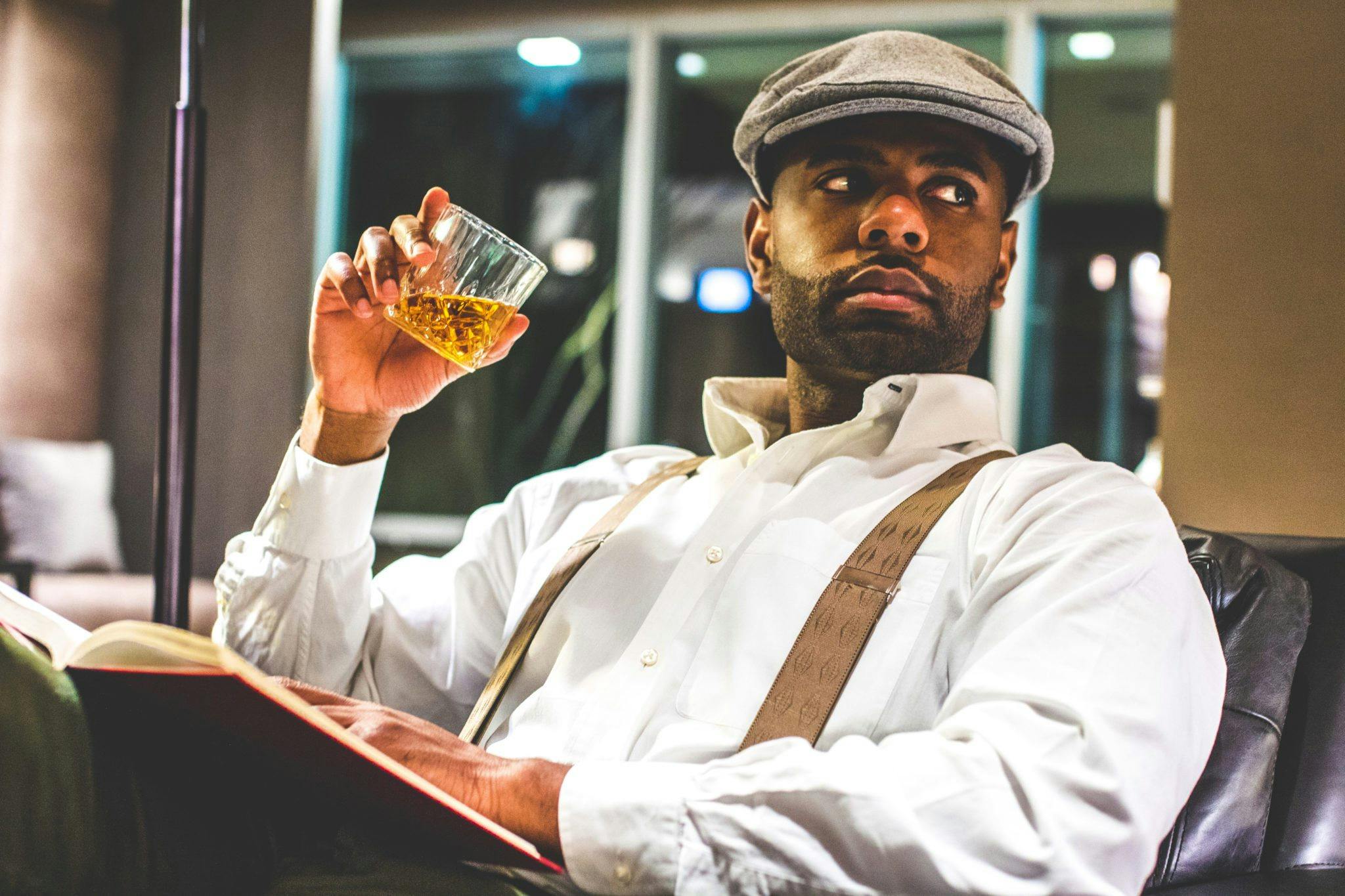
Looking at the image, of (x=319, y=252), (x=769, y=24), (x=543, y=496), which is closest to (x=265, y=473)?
(x=319, y=252)

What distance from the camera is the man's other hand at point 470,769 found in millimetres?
855

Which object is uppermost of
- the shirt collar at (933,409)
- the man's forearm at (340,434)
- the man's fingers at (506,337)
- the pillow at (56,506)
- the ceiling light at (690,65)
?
the ceiling light at (690,65)

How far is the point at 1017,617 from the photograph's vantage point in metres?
0.90

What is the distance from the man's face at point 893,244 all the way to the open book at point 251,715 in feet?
2.24

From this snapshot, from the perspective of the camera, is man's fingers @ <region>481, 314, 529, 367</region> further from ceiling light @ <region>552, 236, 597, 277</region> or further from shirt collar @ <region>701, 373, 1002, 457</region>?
ceiling light @ <region>552, 236, 597, 277</region>

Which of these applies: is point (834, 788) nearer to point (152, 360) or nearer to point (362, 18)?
point (152, 360)

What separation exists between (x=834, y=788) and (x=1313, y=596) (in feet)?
2.03

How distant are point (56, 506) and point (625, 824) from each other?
343 centimetres

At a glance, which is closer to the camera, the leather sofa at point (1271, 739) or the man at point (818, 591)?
the man at point (818, 591)

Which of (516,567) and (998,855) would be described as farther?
(516,567)

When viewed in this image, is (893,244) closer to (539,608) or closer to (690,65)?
(539,608)

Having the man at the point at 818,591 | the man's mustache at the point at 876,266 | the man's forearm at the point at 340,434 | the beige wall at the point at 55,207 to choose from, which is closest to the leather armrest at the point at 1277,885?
the man at the point at 818,591

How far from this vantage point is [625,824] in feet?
2.68

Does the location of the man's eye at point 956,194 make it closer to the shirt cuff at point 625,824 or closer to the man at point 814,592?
the man at point 814,592
